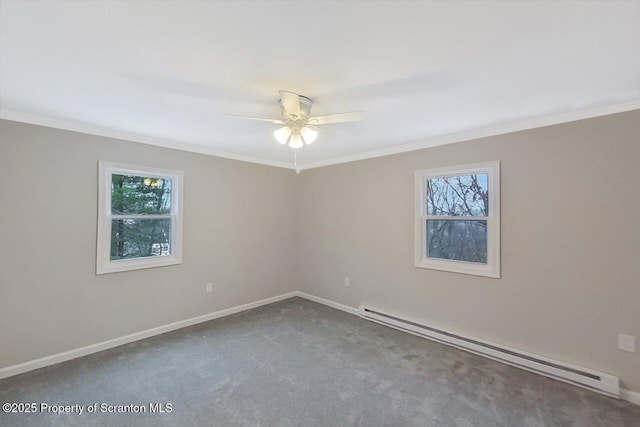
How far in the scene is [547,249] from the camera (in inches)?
100

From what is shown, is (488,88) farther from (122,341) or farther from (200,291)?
(122,341)

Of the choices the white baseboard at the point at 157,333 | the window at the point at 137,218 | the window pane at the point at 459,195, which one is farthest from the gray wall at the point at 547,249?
the window at the point at 137,218

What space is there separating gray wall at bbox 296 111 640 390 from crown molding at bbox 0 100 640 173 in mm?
69

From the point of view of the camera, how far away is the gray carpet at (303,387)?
6.40 ft

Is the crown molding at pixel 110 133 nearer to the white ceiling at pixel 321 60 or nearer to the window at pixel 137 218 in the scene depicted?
the white ceiling at pixel 321 60

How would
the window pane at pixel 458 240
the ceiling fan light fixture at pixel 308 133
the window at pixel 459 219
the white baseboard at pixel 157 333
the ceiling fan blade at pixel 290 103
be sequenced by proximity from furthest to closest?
the window pane at pixel 458 240
the window at pixel 459 219
the white baseboard at pixel 157 333
the ceiling fan light fixture at pixel 308 133
the ceiling fan blade at pixel 290 103

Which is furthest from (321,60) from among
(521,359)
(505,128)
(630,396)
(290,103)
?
(630,396)

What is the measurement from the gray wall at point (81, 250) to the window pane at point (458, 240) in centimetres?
268

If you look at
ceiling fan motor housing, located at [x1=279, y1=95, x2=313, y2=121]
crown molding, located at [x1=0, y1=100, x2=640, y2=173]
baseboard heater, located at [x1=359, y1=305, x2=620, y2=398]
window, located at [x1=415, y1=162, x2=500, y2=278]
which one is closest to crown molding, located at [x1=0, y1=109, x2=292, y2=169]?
crown molding, located at [x1=0, y1=100, x2=640, y2=173]

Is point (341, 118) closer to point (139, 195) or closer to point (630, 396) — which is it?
point (139, 195)

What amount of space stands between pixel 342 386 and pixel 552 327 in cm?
198

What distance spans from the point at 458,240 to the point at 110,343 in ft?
13.0

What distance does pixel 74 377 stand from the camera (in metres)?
2.41

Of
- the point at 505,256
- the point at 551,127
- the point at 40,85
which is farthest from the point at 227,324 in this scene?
the point at 551,127
